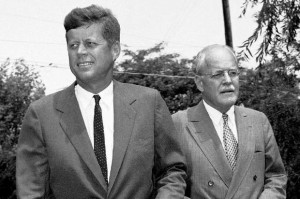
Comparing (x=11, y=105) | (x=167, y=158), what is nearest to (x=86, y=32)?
(x=167, y=158)

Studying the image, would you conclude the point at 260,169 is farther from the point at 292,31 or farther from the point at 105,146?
the point at 105,146

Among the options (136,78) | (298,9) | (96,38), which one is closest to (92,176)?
(96,38)

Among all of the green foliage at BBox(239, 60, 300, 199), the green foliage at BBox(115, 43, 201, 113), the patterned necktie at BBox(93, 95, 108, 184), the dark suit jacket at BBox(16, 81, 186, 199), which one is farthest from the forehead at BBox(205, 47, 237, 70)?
the green foliage at BBox(115, 43, 201, 113)

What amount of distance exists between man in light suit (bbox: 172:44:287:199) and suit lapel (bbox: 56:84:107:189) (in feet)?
3.39

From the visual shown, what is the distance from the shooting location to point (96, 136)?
3.03 m

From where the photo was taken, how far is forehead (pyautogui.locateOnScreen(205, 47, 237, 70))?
3977 mm

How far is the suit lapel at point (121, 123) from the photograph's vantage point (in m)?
2.94

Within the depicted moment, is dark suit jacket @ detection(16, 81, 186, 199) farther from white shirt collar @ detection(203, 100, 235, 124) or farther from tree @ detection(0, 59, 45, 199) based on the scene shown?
tree @ detection(0, 59, 45, 199)

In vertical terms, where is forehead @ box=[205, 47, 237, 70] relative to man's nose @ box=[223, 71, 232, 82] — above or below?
above

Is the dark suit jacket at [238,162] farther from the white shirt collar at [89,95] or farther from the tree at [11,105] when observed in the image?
the tree at [11,105]

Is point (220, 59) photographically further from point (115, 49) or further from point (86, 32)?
point (86, 32)

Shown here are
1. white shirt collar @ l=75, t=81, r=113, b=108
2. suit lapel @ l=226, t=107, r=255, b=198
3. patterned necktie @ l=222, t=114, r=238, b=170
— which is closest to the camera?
white shirt collar @ l=75, t=81, r=113, b=108

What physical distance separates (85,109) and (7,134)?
36450mm

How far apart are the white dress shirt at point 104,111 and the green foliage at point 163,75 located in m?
26.5
